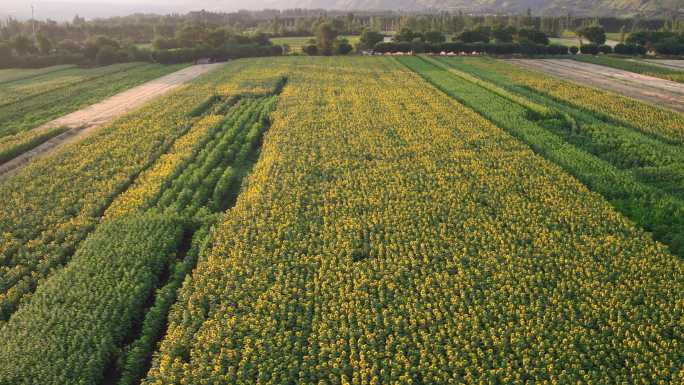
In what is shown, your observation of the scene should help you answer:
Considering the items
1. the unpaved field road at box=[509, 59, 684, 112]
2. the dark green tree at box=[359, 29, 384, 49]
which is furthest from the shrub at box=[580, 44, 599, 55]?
the dark green tree at box=[359, 29, 384, 49]

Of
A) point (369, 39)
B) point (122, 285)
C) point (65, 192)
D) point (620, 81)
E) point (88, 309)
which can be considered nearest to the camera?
point (88, 309)

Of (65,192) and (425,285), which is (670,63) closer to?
(425,285)

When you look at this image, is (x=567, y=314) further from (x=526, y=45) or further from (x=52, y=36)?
(x=52, y=36)

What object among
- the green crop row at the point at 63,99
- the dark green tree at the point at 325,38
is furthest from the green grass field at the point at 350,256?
the dark green tree at the point at 325,38

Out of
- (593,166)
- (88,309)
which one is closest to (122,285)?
(88,309)

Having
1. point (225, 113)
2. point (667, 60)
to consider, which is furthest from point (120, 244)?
point (667, 60)

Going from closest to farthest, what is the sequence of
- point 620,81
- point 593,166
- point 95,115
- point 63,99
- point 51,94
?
point 593,166
point 95,115
point 63,99
point 51,94
point 620,81

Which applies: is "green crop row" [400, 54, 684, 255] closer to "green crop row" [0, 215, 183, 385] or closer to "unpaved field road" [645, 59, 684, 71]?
"green crop row" [0, 215, 183, 385]

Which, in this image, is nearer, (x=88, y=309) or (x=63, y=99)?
(x=88, y=309)
